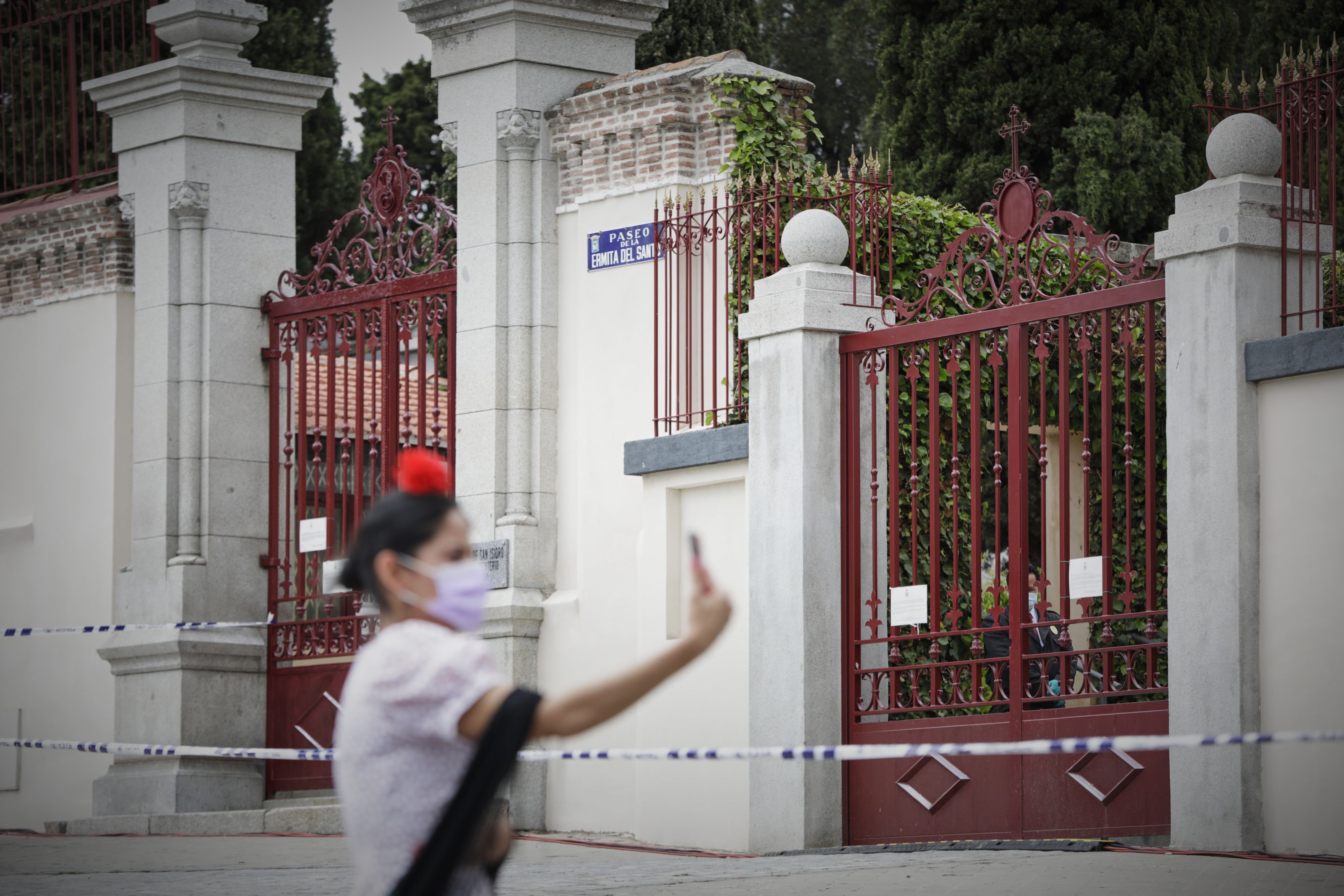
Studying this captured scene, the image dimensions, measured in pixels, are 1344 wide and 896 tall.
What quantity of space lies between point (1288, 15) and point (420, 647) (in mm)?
23037

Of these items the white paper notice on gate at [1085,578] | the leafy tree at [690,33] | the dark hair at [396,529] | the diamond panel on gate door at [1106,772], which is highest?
the leafy tree at [690,33]

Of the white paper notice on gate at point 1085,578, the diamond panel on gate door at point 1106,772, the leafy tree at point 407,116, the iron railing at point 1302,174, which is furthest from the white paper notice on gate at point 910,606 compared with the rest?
the leafy tree at point 407,116

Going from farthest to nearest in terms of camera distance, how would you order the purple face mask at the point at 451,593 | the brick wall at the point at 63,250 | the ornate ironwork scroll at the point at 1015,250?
the brick wall at the point at 63,250 → the ornate ironwork scroll at the point at 1015,250 → the purple face mask at the point at 451,593

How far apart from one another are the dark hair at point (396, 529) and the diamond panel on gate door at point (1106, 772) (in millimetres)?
5716

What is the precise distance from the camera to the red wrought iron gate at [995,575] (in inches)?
360

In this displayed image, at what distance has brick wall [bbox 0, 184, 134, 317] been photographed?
14.4 metres

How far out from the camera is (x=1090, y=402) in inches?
565

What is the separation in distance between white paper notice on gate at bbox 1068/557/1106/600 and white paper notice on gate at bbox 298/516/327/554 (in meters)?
5.60

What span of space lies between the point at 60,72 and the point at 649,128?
6.07 metres

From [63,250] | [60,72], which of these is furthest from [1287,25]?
[63,250]

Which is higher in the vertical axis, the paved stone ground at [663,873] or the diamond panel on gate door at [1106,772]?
the diamond panel on gate door at [1106,772]

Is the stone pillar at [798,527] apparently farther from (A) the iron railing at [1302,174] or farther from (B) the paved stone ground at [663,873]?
(A) the iron railing at [1302,174]

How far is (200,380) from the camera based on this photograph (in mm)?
13781

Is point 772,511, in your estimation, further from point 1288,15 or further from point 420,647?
point 1288,15
